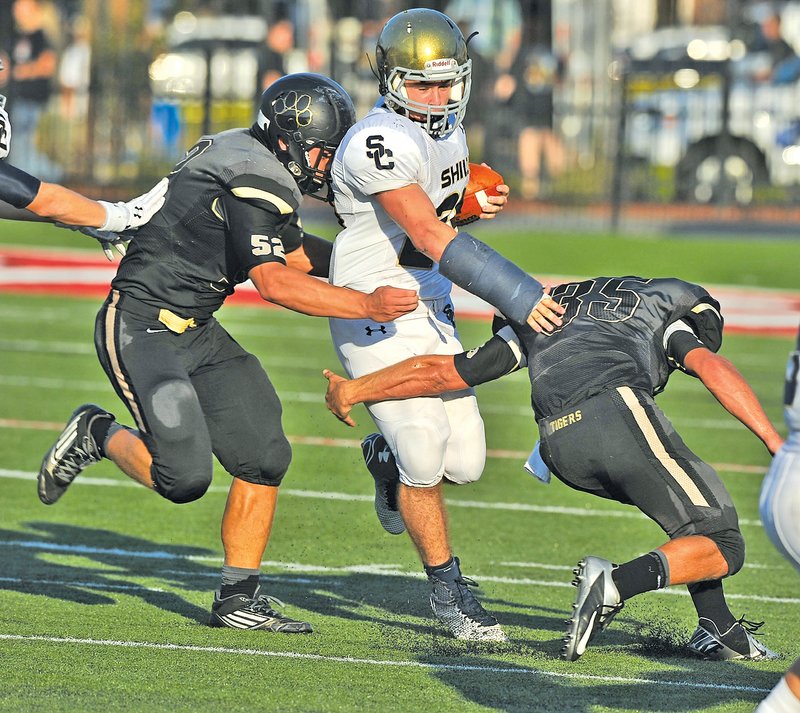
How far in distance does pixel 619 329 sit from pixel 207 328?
1.49m

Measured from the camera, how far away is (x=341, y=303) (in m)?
5.23

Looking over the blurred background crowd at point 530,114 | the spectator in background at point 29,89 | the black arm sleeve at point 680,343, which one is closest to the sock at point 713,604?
the black arm sleeve at point 680,343

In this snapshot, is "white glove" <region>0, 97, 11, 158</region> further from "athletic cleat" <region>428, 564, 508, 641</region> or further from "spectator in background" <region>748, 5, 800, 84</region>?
"spectator in background" <region>748, 5, 800, 84</region>

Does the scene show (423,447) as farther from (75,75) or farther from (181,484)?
(75,75)

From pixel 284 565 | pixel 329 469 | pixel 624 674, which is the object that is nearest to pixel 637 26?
pixel 329 469

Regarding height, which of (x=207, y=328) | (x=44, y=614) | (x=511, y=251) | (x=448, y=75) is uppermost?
(x=448, y=75)

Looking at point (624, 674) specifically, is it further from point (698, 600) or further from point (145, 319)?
point (145, 319)

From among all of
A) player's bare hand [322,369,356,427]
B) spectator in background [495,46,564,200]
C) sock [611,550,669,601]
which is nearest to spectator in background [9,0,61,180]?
spectator in background [495,46,564,200]

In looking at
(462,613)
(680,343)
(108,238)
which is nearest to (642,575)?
(680,343)

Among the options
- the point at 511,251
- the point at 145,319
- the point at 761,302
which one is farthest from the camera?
the point at 511,251

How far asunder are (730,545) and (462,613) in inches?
36.4

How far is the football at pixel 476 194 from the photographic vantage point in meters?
5.91

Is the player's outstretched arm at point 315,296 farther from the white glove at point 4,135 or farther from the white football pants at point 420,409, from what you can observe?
the white glove at point 4,135

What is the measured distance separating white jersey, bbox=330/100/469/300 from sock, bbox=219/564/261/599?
3.33 ft
